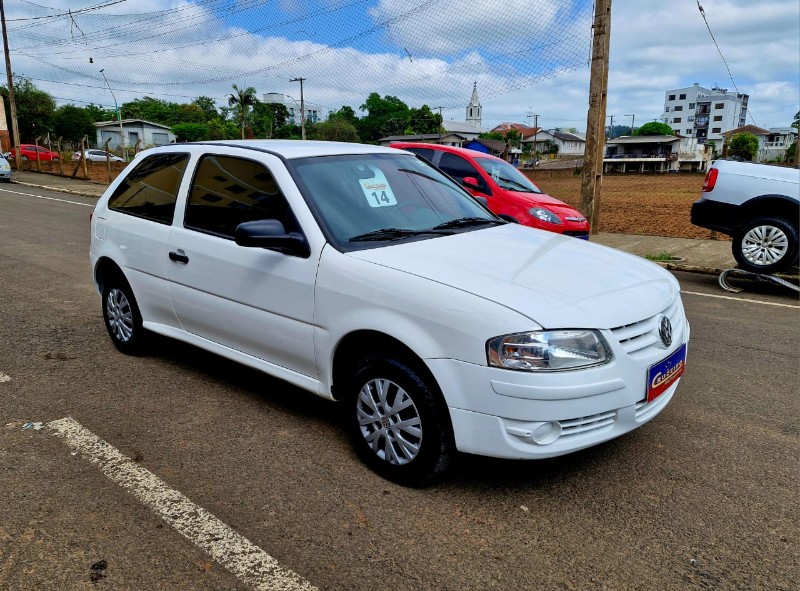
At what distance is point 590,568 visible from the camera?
8.57 ft

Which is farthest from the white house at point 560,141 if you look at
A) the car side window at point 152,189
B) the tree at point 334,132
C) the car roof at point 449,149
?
the car side window at point 152,189

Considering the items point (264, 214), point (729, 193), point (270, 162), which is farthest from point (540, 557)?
point (729, 193)

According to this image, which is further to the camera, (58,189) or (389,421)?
(58,189)

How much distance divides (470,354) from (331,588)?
1097 millimetres

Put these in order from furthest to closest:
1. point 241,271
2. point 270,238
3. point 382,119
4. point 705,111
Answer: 1. point 705,111
2. point 382,119
3. point 241,271
4. point 270,238

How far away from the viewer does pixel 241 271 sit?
3830mm

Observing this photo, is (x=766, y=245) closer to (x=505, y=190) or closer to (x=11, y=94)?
(x=505, y=190)

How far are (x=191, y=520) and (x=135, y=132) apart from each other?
2966 inches

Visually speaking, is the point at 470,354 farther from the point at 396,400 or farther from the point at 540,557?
the point at 540,557

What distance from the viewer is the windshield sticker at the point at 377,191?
3.86m

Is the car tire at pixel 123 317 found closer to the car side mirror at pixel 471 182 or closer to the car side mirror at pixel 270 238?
the car side mirror at pixel 270 238

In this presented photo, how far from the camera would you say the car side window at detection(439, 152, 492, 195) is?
9.50 m

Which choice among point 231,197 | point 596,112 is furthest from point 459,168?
point 231,197

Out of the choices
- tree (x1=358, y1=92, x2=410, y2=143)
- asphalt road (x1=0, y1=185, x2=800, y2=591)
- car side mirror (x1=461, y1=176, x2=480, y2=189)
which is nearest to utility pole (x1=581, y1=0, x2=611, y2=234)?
car side mirror (x1=461, y1=176, x2=480, y2=189)
